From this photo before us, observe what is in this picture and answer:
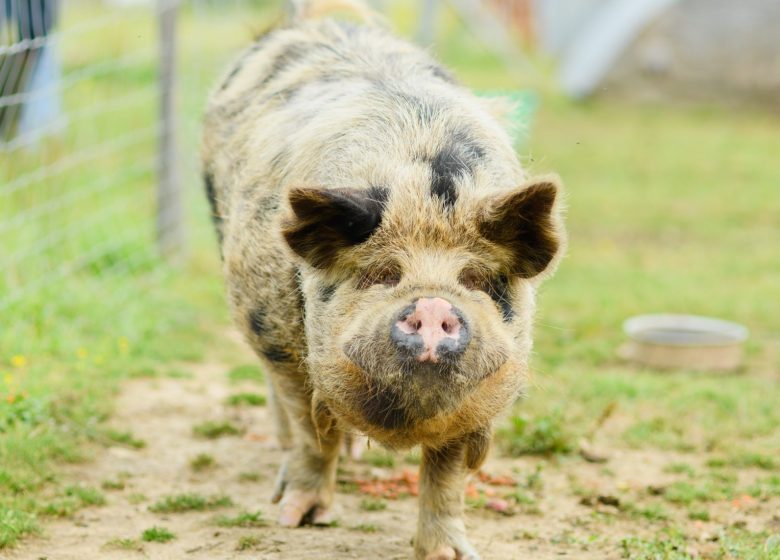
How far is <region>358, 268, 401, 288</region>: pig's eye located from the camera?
12.9ft

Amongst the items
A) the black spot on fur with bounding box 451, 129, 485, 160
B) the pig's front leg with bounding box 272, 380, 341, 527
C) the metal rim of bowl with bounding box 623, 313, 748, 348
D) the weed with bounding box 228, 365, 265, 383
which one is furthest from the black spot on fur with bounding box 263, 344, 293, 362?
the metal rim of bowl with bounding box 623, 313, 748, 348

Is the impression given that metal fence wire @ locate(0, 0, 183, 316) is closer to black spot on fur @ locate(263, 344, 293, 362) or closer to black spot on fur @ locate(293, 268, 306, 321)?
black spot on fur @ locate(263, 344, 293, 362)

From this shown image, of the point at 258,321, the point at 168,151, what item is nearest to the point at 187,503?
the point at 258,321

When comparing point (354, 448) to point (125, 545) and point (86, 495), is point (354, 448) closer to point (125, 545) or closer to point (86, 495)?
point (86, 495)

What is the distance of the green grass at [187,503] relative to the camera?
5035mm

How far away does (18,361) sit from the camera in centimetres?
625

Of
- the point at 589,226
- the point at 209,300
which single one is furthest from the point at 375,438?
the point at 589,226

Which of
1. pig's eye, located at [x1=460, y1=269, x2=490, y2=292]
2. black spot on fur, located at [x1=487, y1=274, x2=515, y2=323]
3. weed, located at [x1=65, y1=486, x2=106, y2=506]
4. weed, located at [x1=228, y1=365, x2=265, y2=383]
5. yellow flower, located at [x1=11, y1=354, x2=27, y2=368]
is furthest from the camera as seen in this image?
weed, located at [x1=228, y1=365, x2=265, y2=383]

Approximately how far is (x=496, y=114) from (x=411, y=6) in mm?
20096

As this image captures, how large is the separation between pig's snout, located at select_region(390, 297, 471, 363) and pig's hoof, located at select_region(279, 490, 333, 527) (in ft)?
5.23

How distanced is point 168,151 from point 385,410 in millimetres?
5839

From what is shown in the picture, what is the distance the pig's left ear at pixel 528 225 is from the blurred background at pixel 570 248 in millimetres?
788

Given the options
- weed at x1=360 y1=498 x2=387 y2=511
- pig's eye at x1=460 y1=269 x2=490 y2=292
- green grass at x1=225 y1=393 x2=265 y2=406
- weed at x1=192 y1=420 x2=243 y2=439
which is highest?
pig's eye at x1=460 y1=269 x2=490 y2=292

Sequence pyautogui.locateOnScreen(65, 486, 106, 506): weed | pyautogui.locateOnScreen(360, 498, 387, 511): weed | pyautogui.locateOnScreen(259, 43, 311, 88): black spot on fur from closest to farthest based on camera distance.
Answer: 1. pyautogui.locateOnScreen(65, 486, 106, 506): weed
2. pyautogui.locateOnScreen(360, 498, 387, 511): weed
3. pyautogui.locateOnScreen(259, 43, 311, 88): black spot on fur
